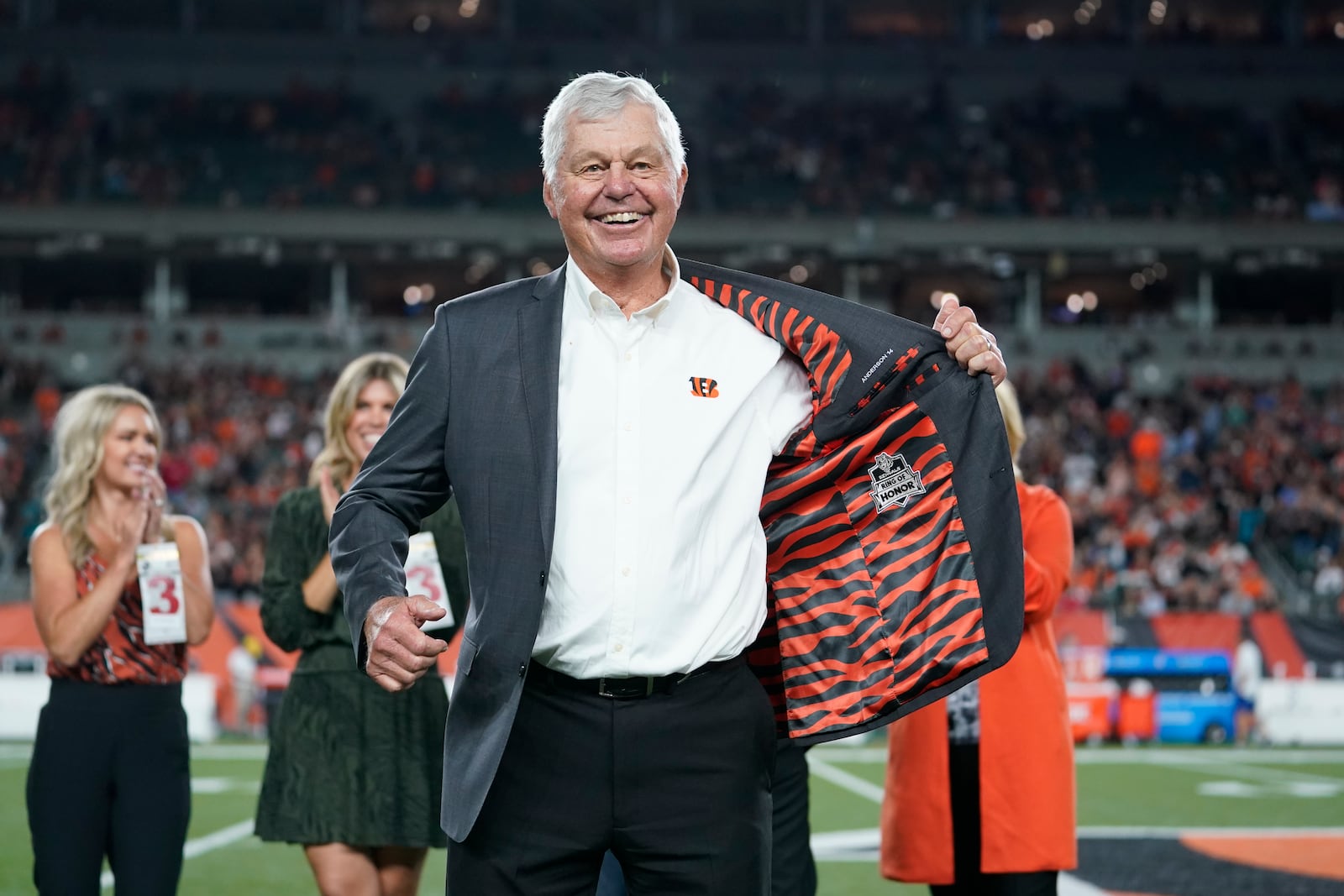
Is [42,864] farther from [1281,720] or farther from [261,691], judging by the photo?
[1281,720]

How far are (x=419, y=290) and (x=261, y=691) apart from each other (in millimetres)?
21352

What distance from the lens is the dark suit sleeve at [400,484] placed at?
289 cm

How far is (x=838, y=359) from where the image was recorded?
10.8 ft

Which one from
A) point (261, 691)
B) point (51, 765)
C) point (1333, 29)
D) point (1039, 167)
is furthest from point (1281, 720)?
point (1333, 29)

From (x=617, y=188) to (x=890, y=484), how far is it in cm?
92

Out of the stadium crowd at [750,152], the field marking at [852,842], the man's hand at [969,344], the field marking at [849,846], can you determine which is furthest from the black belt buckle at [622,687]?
the stadium crowd at [750,152]

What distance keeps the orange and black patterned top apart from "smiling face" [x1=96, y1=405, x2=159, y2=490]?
30cm

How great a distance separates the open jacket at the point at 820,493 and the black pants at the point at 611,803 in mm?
115

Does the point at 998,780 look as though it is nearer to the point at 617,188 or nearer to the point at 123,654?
the point at 617,188

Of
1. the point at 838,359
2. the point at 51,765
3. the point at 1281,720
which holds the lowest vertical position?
the point at 1281,720

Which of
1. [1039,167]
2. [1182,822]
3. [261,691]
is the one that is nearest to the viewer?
[1182,822]

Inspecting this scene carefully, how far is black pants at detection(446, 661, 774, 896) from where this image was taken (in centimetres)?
286

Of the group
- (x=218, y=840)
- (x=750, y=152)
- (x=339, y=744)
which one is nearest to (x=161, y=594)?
(x=339, y=744)

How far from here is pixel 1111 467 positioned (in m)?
25.9
